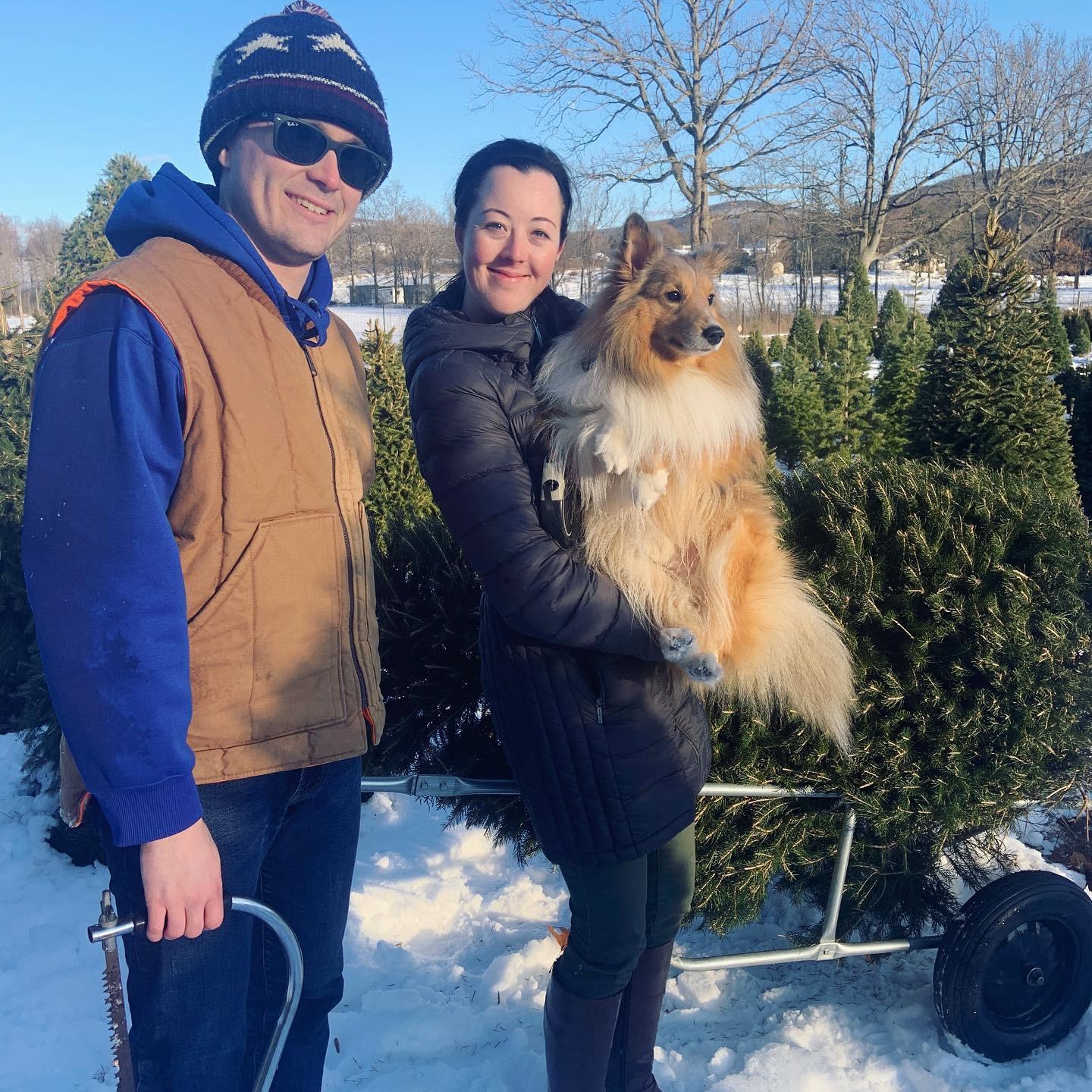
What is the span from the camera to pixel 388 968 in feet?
11.7

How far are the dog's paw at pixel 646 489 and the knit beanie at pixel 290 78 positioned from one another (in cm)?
115

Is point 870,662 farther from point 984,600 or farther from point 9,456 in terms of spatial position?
point 9,456

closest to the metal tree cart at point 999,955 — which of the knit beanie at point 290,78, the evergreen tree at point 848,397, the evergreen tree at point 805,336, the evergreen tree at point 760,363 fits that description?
the knit beanie at point 290,78

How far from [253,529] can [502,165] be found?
1.23 meters

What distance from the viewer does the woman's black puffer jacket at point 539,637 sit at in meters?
1.95

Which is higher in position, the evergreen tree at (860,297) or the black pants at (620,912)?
the evergreen tree at (860,297)

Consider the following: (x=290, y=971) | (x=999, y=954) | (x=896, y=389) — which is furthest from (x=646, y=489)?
(x=896, y=389)

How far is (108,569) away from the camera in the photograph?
1.42m

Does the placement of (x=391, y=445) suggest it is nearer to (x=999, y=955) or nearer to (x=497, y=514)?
(x=497, y=514)

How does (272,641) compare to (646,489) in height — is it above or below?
below

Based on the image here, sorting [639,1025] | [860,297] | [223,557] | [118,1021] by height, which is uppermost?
[860,297]

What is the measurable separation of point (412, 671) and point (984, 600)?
2020 mm

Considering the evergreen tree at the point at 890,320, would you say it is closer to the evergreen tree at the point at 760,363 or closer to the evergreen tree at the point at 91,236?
the evergreen tree at the point at 760,363

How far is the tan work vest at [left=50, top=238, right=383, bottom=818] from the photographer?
1603mm
